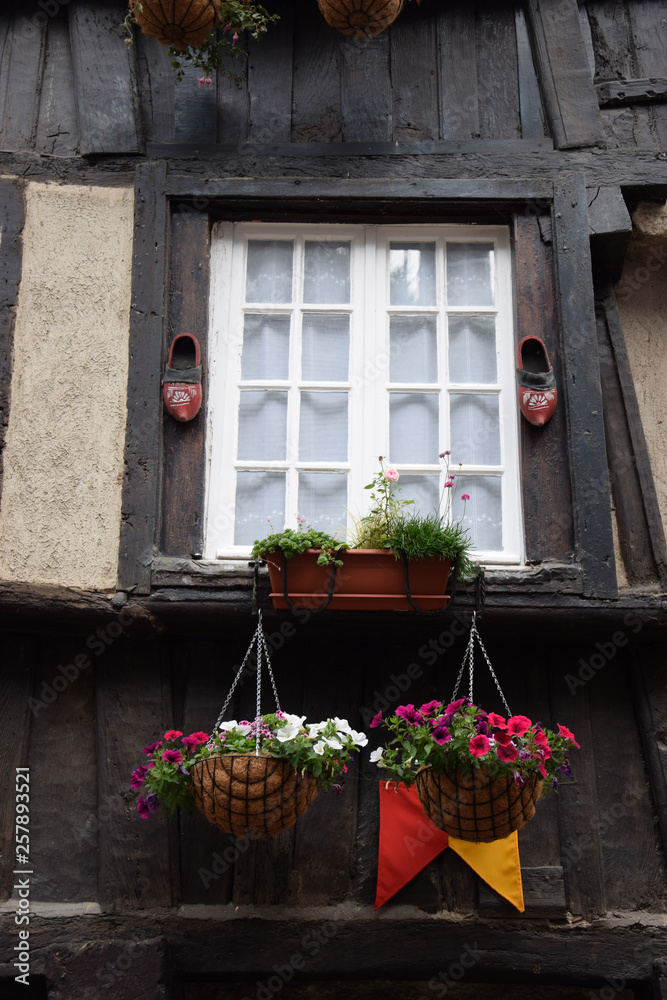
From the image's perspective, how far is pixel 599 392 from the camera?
447cm

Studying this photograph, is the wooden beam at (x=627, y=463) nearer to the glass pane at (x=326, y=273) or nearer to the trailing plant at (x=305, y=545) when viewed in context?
the glass pane at (x=326, y=273)

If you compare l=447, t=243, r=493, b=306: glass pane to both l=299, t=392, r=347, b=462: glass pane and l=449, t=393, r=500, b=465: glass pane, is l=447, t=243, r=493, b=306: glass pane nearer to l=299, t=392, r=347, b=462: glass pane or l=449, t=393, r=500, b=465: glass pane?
l=449, t=393, r=500, b=465: glass pane

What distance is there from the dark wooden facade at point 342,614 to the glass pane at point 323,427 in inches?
20.0

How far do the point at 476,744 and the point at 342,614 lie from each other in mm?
856

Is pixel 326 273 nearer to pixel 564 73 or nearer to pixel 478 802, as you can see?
pixel 564 73

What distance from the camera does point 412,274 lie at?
16.1 feet

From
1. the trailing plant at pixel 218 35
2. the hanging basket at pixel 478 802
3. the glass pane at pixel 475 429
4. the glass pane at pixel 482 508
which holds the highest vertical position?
the trailing plant at pixel 218 35

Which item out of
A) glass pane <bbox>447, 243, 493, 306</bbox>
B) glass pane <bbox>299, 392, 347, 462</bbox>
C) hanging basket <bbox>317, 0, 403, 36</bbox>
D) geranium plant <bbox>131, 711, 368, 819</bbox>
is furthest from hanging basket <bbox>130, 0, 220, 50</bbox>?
geranium plant <bbox>131, 711, 368, 819</bbox>

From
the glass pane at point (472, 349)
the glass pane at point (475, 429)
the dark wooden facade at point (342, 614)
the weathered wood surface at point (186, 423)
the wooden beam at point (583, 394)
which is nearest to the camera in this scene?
the dark wooden facade at point (342, 614)

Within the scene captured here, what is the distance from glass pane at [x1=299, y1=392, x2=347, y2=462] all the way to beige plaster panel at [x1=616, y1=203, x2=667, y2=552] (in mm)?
1401

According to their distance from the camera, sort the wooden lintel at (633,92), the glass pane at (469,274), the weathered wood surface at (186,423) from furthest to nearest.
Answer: the wooden lintel at (633,92)
the glass pane at (469,274)
the weathered wood surface at (186,423)

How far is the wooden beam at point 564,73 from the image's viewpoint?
4.91 meters

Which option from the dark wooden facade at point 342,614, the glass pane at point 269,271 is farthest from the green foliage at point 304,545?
the glass pane at point 269,271

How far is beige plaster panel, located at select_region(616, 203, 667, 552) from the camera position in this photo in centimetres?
465
